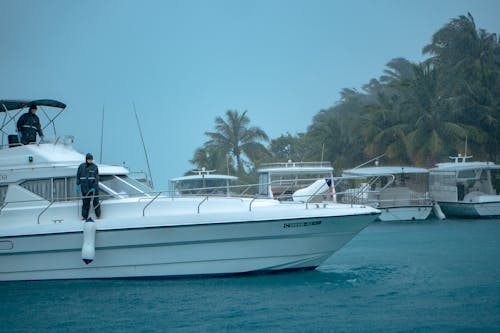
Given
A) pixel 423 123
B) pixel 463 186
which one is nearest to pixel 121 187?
pixel 463 186

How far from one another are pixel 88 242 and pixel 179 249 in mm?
1742

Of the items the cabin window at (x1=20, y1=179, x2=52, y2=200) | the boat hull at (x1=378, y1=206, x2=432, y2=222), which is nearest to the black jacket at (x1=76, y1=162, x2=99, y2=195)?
the cabin window at (x1=20, y1=179, x2=52, y2=200)

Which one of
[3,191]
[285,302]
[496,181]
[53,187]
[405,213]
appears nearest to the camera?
[285,302]

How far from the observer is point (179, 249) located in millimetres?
12344

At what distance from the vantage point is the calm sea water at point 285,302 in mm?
9531

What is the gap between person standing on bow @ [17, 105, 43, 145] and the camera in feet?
46.1

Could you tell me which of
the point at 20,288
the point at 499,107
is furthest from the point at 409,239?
the point at 499,107

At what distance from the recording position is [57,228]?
40.1 ft

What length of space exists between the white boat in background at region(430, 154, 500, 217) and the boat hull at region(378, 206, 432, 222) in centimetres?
203

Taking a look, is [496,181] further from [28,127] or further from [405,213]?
[28,127]

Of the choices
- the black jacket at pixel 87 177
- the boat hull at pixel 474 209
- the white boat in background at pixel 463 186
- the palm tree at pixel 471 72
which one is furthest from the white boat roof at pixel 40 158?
the palm tree at pixel 471 72

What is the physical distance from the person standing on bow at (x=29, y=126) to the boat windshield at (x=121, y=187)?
2234mm

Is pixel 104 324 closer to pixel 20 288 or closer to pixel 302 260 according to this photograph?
pixel 20 288

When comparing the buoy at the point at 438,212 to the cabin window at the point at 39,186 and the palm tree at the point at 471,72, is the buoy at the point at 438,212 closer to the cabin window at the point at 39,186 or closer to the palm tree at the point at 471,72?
the palm tree at the point at 471,72
